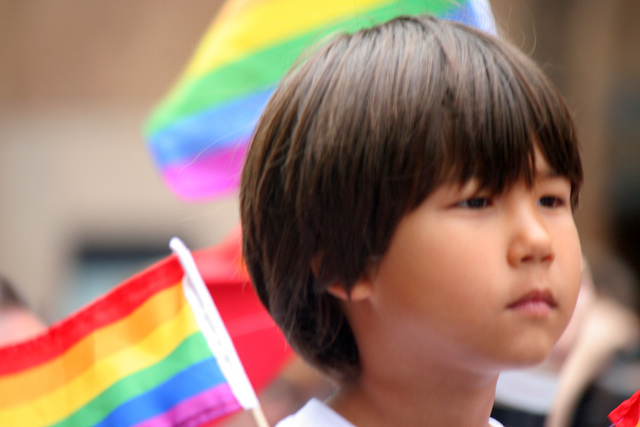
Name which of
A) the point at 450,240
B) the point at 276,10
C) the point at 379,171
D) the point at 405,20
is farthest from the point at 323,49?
the point at 276,10

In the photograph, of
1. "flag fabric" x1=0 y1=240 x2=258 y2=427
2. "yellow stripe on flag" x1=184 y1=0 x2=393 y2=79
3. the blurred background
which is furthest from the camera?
the blurred background

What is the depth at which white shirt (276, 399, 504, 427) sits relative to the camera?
132 cm

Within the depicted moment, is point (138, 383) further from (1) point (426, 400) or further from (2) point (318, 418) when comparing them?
(1) point (426, 400)

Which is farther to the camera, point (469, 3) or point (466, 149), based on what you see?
point (469, 3)

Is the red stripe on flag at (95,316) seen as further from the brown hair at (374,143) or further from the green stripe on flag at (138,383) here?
the brown hair at (374,143)

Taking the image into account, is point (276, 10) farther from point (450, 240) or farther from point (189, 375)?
point (450, 240)

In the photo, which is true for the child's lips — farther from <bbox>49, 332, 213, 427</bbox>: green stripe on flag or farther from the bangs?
<bbox>49, 332, 213, 427</bbox>: green stripe on flag

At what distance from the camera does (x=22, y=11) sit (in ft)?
23.2

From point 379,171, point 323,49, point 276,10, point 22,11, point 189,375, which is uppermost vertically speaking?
point 22,11

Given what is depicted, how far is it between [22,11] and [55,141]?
105 centimetres

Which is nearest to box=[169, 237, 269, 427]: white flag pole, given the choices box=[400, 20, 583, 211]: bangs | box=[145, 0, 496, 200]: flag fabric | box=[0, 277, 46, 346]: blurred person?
box=[0, 277, 46, 346]: blurred person

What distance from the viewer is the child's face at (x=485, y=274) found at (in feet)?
3.65

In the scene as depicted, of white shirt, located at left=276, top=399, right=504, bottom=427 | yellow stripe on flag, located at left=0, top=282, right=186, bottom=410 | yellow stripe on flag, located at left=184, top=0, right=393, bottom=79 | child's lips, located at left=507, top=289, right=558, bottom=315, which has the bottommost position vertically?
white shirt, located at left=276, top=399, right=504, bottom=427

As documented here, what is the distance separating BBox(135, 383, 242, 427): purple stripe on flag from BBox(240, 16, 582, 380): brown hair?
0.20m
